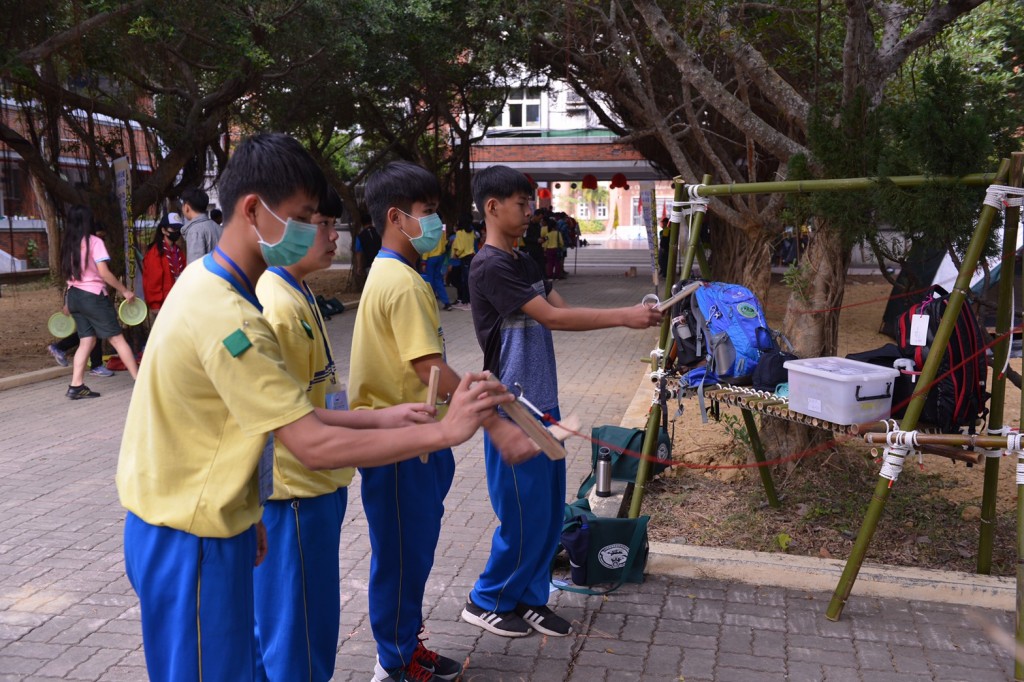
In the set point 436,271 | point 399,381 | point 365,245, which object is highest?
point 399,381

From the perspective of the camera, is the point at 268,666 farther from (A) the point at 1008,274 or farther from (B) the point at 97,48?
(B) the point at 97,48

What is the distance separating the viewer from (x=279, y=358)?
200 cm

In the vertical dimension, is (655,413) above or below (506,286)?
below

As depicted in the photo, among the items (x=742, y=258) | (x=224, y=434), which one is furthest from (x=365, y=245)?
(x=224, y=434)

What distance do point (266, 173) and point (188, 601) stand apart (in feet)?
3.25

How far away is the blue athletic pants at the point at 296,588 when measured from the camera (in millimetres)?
2633

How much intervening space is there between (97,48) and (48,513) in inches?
279

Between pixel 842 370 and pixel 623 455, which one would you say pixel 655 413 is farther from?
pixel 842 370

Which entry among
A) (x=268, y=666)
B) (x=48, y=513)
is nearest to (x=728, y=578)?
(x=268, y=666)

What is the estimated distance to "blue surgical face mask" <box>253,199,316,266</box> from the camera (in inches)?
83.7

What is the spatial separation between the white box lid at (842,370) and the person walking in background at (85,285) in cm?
680

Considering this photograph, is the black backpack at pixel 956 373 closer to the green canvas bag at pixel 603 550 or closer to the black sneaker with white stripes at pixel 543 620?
the green canvas bag at pixel 603 550

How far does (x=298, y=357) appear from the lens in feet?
8.25

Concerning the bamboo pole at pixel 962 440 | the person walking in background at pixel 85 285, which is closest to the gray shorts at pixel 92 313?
the person walking in background at pixel 85 285
